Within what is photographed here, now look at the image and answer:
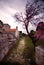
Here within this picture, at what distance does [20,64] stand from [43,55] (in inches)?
76.3

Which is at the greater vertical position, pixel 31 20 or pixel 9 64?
pixel 31 20

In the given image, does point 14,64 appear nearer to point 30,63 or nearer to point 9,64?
point 9,64

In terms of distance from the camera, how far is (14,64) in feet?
23.4

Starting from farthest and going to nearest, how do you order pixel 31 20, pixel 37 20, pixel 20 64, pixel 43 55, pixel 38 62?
pixel 31 20
pixel 37 20
pixel 20 64
pixel 38 62
pixel 43 55

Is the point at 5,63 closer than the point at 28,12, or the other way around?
the point at 5,63

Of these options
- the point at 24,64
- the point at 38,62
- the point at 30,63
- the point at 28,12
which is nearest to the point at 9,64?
the point at 24,64

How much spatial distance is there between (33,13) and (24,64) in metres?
4.91

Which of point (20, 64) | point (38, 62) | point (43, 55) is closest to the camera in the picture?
point (43, 55)

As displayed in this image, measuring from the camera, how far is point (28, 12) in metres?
9.78

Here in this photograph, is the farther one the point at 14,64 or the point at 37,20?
the point at 37,20

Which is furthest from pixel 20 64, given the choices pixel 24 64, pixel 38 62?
pixel 38 62

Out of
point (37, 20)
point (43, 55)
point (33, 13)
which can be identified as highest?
point (33, 13)

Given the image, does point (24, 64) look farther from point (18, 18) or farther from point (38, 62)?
point (18, 18)

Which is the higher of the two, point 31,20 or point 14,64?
point 31,20
